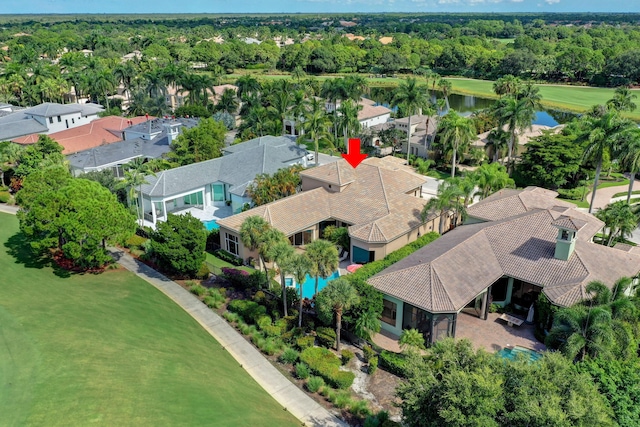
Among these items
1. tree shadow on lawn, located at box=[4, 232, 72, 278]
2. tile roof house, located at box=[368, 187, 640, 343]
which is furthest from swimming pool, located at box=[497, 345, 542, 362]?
tree shadow on lawn, located at box=[4, 232, 72, 278]

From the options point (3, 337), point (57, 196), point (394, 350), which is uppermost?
point (57, 196)

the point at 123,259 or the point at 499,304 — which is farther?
the point at 123,259

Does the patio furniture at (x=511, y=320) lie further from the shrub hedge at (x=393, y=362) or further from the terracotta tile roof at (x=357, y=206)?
the terracotta tile roof at (x=357, y=206)

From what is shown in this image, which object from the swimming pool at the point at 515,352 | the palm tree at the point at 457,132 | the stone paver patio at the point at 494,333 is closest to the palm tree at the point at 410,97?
the palm tree at the point at 457,132

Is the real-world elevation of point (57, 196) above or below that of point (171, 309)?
above

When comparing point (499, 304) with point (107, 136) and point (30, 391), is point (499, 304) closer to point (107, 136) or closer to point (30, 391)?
point (30, 391)

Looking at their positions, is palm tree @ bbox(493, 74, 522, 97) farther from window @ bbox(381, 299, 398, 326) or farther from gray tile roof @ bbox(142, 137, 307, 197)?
window @ bbox(381, 299, 398, 326)


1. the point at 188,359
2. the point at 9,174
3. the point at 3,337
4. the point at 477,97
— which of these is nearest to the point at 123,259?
the point at 3,337

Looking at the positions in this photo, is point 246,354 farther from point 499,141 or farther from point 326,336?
point 499,141
